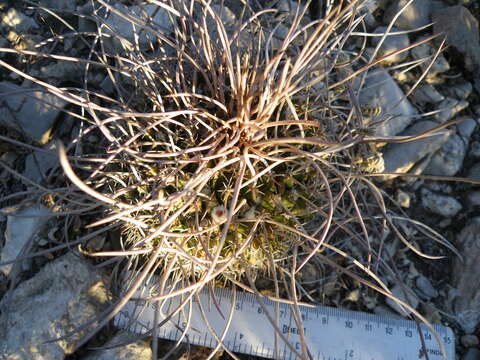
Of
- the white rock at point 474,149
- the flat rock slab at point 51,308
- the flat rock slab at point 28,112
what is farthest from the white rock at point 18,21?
the white rock at point 474,149

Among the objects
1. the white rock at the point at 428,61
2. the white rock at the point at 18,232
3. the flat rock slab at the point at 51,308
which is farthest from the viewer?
the white rock at the point at 428,61

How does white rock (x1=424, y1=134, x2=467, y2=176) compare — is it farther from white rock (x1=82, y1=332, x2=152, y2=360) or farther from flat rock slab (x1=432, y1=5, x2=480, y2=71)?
white rock (x1=82, y1=332, x2=152, y2=360)

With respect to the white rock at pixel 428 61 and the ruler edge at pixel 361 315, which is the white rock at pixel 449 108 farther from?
the ruler edge at pixel 361 315

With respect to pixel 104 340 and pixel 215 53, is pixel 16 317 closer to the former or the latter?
pixel 104 340

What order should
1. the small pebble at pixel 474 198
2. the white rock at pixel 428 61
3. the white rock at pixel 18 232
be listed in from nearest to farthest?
the white rock at pixel 18 232, the small pebble at pixel 474 198, the white rock at pixel 428 61

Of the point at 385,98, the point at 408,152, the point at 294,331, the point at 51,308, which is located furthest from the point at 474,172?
the point at 51,308

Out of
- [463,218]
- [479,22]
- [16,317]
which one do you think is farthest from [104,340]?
[479,22]
